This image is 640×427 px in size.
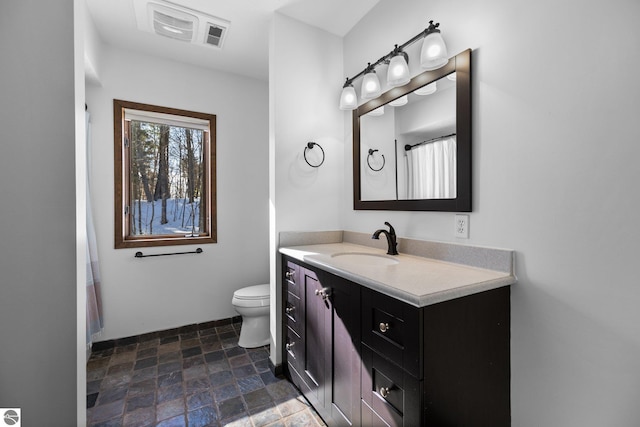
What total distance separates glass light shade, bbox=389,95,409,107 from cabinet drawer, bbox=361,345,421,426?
4.57 feet

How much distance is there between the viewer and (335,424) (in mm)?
Result: 1396

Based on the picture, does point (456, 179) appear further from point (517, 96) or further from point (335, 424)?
point (335, 424)

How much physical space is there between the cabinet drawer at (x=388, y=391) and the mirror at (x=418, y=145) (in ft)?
2.67

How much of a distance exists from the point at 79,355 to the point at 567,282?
5.45ft

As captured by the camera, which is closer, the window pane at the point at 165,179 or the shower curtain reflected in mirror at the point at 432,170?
the shower curtain reflected in mirror at the point at 432,170

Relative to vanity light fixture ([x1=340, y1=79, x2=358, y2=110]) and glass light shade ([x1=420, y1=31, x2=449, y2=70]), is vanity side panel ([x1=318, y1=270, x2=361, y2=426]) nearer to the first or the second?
glass light shade ([x1=420, y1=31, x2=449, y2=70])

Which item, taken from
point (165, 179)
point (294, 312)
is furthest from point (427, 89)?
point (165, 179)

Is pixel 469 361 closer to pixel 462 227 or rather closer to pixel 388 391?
pixel 388 391

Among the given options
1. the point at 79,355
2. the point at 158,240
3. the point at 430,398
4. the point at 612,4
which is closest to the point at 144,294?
the point at 158,240

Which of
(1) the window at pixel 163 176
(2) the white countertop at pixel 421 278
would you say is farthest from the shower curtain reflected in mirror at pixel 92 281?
(2) the white countertop at pixel 421 278

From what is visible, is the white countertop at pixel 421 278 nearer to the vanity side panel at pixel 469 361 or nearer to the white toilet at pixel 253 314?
the vanity side panel at pixel 469 361

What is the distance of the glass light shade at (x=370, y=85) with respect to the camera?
1844mm

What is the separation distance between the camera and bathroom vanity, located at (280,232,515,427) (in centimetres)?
96

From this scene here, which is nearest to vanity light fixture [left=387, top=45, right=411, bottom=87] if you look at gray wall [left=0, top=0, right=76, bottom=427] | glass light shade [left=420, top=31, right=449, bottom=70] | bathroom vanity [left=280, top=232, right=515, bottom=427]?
glass light shade [left=420, top=31, right=449, bottom=70]
